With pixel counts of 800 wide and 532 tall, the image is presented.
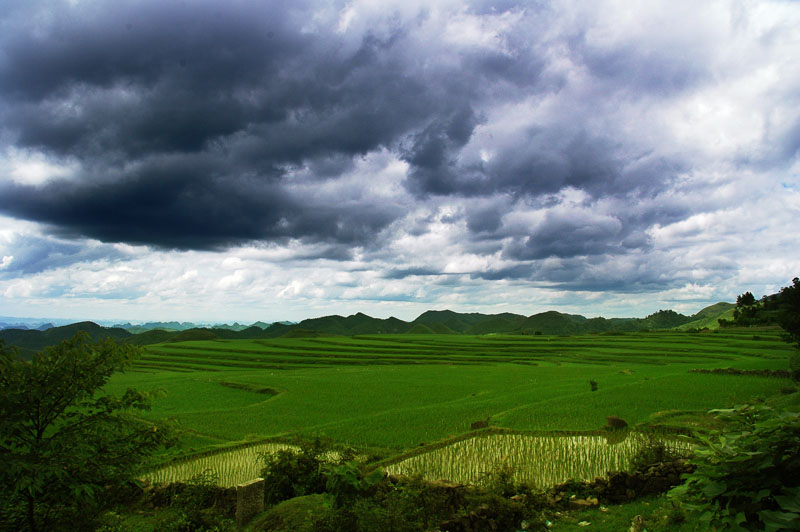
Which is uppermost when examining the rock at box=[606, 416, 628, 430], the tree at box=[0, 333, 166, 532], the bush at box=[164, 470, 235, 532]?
the tree at box=[0, 333, 166, 532]

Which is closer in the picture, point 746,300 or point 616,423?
point 616,423

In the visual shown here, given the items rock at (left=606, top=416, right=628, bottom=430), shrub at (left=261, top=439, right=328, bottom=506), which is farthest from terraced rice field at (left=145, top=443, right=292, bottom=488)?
rock at (left=606, top=416, right=628, bottom=430)

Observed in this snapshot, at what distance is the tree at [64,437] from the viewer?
661 cm

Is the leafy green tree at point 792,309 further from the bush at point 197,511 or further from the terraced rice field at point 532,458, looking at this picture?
the bush at point 197,511

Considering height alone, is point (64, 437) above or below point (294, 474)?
above

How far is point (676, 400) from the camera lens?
25000mm

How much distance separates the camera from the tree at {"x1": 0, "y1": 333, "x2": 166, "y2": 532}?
661 cm

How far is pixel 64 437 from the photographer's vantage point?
6.96 meters

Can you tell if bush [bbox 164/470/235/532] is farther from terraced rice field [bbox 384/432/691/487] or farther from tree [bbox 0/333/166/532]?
→ terraced rice field [bbox 384/432/691/487]

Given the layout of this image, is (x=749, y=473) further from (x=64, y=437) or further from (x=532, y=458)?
(x=532, y=458)

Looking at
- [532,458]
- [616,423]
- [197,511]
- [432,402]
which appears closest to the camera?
[197,511]

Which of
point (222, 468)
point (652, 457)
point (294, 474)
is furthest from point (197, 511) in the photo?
point (652, 457)

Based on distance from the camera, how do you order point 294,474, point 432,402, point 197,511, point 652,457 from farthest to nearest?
point 432,402 → point 294,474 → point 652,457 → point 197,511

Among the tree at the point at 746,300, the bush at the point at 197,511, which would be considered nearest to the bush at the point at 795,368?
the bush at the point at 197,511
